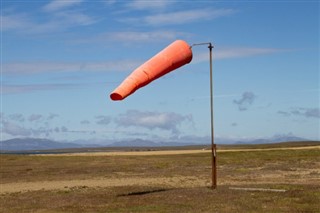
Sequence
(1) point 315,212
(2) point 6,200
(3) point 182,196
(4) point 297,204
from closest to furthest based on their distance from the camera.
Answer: (1) point 315,212, (4) point 297,204, (3) point 182,196, (2) point 6,200

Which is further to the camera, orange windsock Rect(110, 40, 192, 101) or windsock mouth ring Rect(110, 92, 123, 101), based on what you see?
orange windsock Rect(110, 40, 192, 101)

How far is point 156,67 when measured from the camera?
21250mm

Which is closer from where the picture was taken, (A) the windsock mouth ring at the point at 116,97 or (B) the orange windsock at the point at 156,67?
(A) the windsock mouth ring at the point at 116,97

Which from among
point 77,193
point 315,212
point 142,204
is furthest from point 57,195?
point 315,212

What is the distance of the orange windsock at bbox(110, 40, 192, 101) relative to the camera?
745 inches

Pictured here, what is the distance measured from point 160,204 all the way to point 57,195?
319 inches

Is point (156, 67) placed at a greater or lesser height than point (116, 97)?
greater

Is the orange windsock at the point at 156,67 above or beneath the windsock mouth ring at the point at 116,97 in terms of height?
above

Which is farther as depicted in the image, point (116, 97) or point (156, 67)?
point (156, 67)

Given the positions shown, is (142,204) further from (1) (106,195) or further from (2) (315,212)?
(2) (315,212)

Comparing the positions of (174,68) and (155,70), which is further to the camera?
(174,68)

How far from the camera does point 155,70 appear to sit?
69.3ft

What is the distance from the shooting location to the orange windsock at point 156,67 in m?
18.9

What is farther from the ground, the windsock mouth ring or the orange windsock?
the orange windsock
